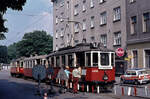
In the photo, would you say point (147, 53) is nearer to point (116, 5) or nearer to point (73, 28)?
point (116, 5)

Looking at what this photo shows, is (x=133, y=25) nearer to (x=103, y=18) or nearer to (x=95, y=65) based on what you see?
(x=103, y=18)

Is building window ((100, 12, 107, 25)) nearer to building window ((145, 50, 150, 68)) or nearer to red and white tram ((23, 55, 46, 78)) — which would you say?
building window ((145, 50, 150, 68))

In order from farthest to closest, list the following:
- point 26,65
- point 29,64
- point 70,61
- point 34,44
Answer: point 34,44, point 26,65, point 29,64, point 70,61

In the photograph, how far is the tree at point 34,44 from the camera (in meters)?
81.7

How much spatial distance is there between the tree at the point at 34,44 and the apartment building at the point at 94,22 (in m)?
25.2

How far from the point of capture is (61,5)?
55.6 metres

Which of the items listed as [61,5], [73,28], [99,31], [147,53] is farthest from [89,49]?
[61,5]

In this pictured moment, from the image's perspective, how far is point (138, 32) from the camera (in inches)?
1267

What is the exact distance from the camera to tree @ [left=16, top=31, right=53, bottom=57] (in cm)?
8169

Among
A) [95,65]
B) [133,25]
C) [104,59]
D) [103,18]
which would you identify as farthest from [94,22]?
[95,65]

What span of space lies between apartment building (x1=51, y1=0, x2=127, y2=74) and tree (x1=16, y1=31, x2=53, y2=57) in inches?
994

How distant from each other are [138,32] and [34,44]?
53733 mm

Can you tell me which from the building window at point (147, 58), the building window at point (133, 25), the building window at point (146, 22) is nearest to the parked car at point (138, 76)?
the building window at point (147, 58)

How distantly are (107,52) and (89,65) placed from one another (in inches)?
64.9
